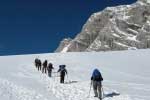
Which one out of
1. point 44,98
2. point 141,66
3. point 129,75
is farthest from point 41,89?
point 141,66

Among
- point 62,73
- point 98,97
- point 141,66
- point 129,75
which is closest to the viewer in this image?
point 98,97

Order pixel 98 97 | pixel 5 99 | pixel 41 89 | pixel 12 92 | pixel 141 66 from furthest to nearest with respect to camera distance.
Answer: pixel 141 66, pixel 41 89, pixel 12 92, pixel 98 97, pixel 5 99

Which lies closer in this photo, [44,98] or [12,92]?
[44,98]

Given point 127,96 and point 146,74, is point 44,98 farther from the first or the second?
point 146,74

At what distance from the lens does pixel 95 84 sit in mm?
22609

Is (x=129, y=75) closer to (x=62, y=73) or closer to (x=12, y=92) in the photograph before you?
(x=62, y=73)

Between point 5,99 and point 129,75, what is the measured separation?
1965 centimetres

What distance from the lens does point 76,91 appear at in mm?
24703

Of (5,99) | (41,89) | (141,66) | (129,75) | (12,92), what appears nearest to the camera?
(5,99)

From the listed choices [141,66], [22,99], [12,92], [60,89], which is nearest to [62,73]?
[60,89]

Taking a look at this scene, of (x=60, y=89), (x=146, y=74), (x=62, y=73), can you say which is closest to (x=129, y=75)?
(x=146, y=74)

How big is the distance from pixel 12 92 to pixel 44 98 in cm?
283

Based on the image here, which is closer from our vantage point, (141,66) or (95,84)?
(95,84)

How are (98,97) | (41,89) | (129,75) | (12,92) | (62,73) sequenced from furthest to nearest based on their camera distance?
(129,75) → (62,73) → (41,89) → (12,92) → (98,97)
